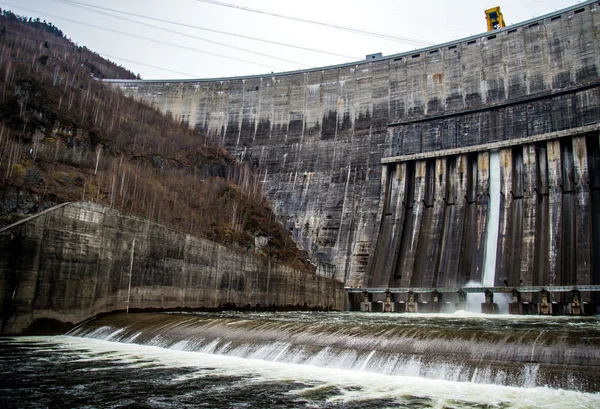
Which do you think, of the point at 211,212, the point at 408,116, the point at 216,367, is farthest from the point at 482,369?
the point at 408,116

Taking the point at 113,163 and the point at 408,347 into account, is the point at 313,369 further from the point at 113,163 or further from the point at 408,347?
the point at 113,163

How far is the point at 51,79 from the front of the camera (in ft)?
95.1

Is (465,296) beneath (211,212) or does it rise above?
beneath

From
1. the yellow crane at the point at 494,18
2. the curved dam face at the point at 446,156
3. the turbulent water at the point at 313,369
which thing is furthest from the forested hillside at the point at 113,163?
the yellow crane at the point at 494,18

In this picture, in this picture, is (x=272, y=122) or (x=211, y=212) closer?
(x=211, y=212)

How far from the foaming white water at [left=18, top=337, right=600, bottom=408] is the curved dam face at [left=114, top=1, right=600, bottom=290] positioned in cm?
1560

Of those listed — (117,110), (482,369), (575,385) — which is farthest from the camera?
(117,110)

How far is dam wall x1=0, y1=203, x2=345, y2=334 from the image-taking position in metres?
12.0

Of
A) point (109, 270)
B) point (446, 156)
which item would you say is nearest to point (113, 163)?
point (109, 270)

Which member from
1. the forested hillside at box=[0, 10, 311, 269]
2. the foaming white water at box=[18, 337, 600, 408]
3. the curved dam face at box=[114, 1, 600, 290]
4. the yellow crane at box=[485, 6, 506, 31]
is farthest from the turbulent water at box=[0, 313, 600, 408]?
the yellow crane at box=[485, 6, 506, 31]

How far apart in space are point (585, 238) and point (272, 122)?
21951 mm

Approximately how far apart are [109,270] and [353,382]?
32.3 ft

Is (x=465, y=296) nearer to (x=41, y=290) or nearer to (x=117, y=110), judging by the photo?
(x=41, y=290)

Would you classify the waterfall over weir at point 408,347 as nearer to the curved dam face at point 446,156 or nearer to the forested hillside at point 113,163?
the forested hillside at point 113,163
